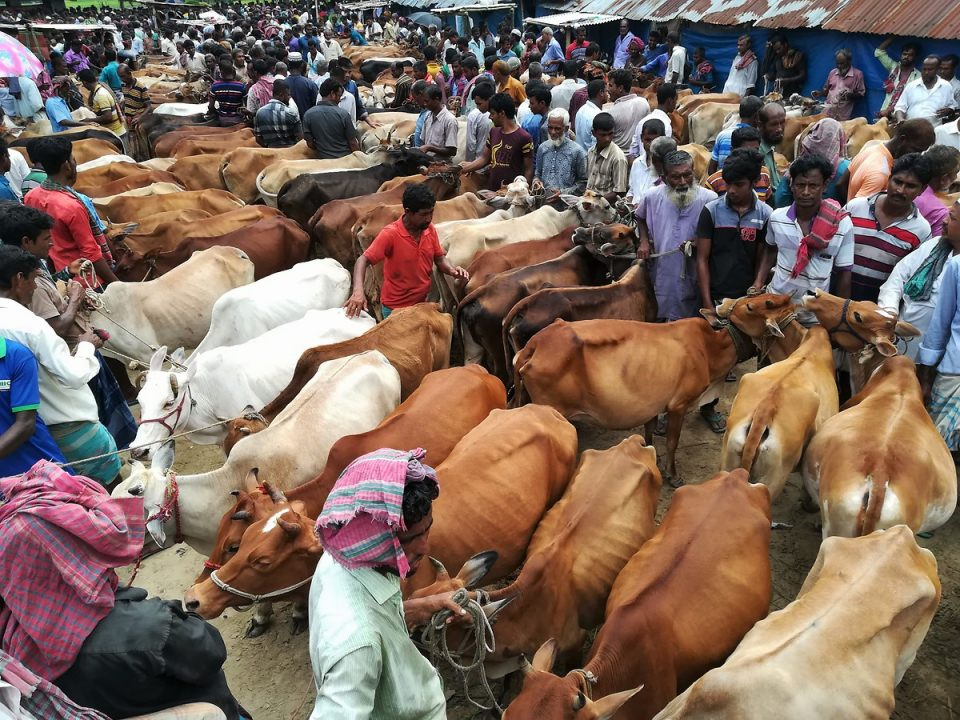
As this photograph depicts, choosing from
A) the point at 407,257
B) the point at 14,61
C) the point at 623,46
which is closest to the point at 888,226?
the point at 407,257

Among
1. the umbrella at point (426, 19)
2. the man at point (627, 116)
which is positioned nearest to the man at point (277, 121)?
the man at point (627, 116)

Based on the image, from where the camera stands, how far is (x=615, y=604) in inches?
137

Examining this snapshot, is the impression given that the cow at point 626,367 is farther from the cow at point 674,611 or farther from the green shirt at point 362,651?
the green shirt at point 362,651

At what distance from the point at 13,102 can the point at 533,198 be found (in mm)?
9591

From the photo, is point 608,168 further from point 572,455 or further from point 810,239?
point 572,455

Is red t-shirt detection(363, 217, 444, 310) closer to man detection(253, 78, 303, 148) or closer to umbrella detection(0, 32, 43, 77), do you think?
umbrella detection(0, 32, 43, 77)

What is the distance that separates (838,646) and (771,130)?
497 cm

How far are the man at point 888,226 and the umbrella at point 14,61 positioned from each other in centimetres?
941

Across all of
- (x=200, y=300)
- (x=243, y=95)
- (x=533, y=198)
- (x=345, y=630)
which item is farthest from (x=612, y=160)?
(x=243, y=95)

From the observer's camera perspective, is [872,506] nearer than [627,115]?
Yes

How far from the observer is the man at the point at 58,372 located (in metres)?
3.91

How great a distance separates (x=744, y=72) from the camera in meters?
15.1

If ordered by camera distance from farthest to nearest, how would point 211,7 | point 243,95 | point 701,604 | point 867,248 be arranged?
point 211,7 < point 243,95 < point 867,248 < point 701,604

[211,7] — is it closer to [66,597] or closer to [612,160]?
[612,160]
